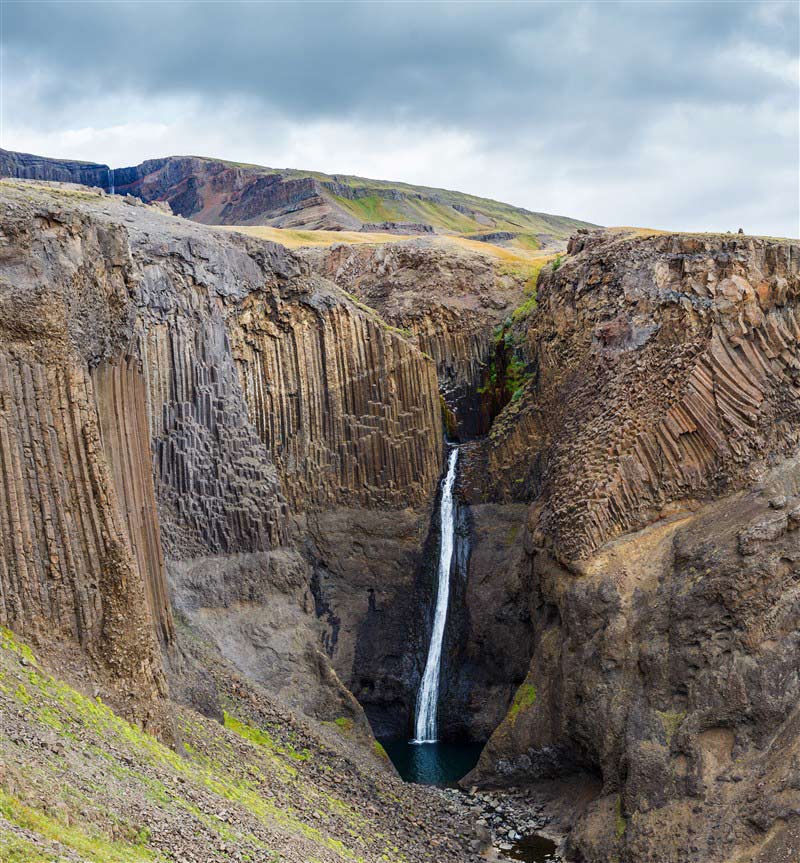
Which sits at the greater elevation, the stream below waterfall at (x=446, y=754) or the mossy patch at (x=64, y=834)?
the mossy patch at (x=64, y=834)

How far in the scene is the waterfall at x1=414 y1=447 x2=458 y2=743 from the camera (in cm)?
2922

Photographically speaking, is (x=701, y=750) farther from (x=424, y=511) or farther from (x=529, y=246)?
(x=529, y=246)

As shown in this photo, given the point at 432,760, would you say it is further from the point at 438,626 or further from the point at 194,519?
the point at 194,519

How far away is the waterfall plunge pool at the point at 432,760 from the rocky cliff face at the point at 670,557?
1826 millimetres

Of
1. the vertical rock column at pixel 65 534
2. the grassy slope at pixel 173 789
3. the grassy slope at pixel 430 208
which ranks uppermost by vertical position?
the grassy slope at pixel 430 208

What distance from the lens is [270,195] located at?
2972 inches

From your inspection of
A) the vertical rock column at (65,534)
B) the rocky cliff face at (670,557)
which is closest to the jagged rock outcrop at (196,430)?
the vertical rock column at (65,534)

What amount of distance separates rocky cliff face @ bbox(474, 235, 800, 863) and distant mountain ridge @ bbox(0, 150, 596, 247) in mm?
42154

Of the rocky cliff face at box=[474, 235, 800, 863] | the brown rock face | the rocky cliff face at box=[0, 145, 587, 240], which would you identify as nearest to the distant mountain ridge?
the rocky cliff face at box=[0, 145, 587, 240]

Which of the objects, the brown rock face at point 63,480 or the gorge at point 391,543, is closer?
the brown rock face at point 63,480

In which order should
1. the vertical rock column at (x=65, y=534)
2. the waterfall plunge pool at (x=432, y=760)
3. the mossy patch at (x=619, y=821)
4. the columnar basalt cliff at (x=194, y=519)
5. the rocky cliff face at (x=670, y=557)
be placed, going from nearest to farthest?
the columnar basalt cliff at (x=194, y=519)
the vertical rock column at (x=65, y=534)
the rocky cliff face at (x=670, y=557)
the mossy patch at (x=619, y=821)
the waterfall plunge pool at (x=432, y=760)

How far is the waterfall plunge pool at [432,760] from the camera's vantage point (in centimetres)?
2592

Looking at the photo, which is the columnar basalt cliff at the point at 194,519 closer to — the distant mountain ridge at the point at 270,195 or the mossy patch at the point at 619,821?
the mossy patch at the point at 619,821

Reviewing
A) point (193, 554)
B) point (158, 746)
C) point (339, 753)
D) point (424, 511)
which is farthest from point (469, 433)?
point (158, 746)
